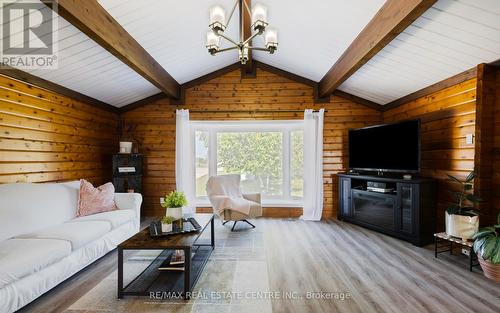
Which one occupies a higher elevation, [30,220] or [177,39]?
[177,39]

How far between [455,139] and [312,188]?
7.32 ft

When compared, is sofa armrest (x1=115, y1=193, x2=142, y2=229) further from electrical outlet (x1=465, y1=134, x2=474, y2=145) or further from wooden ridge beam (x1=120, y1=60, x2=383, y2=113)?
electrical outlet (x1=465, y1=134, x2=474, y2=145)

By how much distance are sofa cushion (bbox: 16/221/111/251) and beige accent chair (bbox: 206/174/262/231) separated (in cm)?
156

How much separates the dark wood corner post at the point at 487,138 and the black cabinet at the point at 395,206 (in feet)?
1.84

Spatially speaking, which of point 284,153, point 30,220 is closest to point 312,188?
point 284,153

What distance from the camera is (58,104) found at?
352cm

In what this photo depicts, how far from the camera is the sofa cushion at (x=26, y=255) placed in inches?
69.2

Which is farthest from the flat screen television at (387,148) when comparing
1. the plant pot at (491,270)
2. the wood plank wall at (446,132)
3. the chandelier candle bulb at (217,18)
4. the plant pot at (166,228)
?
the plant pot at (166,228)

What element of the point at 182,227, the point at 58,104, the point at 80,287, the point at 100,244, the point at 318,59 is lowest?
the point at 80,287

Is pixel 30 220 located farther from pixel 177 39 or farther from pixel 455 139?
pixel 455 139

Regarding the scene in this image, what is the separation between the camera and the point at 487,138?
2928mm

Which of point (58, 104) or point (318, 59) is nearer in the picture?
point (58, 104)

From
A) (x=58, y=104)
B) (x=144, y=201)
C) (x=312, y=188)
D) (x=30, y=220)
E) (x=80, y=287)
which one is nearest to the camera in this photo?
(x=80, y=287)

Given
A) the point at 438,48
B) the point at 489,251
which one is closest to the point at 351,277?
the point at 489,251
